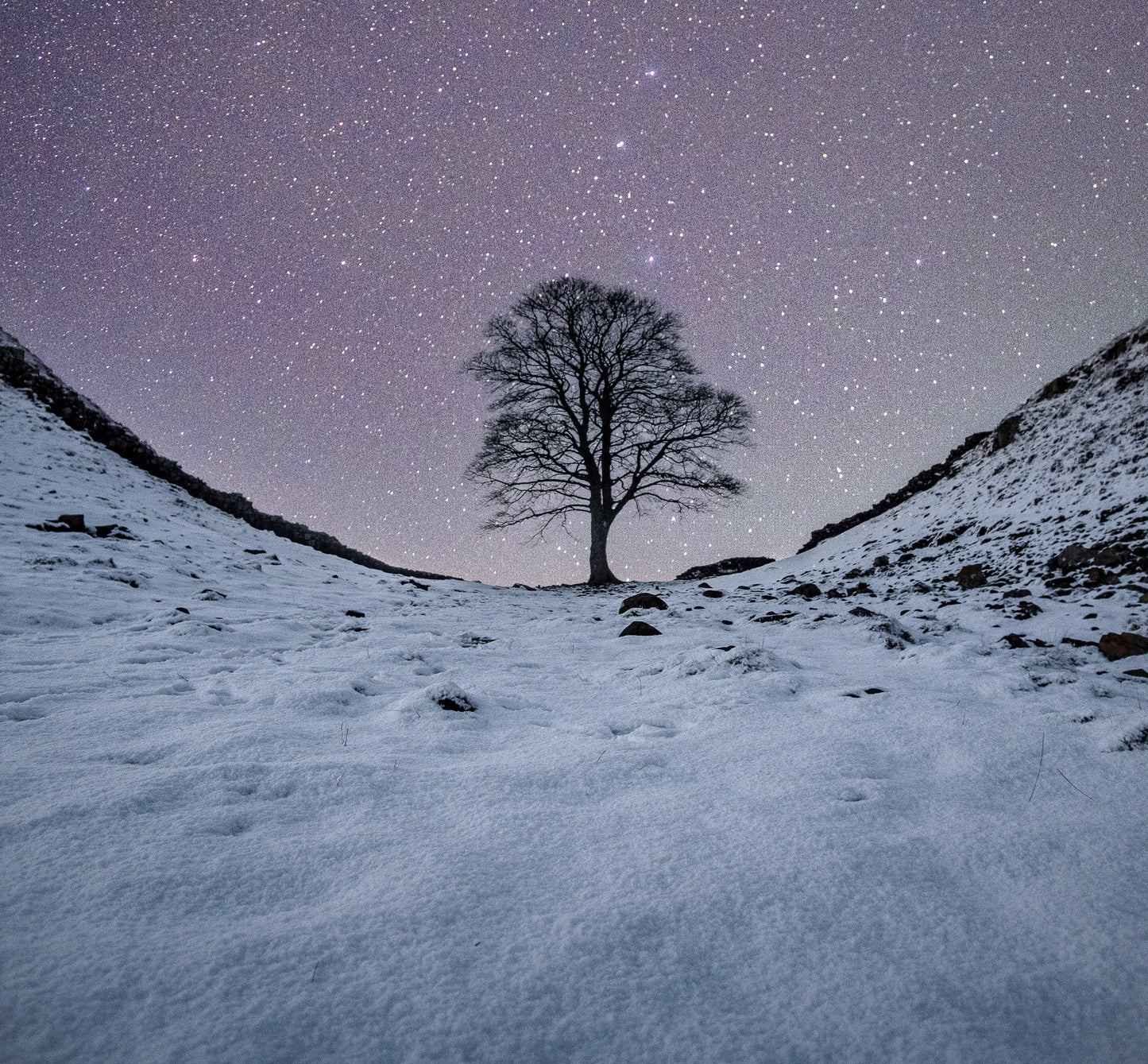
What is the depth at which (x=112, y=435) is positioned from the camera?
1273cm

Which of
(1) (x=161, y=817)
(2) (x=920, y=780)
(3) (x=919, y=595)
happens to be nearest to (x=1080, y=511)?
(3) (x=919, y=595)

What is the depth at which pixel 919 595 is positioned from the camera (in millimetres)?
6602

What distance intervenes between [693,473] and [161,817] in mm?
13198

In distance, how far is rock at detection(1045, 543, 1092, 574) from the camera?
18.7ft

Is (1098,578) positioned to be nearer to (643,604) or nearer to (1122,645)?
(1122,645)

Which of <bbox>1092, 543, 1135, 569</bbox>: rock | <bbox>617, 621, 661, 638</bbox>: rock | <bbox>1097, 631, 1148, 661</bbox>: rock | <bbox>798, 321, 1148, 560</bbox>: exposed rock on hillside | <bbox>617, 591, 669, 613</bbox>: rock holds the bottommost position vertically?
<bbox>617, 621, 661, 638</bbox>: rock

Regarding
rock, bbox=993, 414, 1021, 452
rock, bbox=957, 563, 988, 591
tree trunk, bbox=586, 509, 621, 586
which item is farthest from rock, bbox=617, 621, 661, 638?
rock, bbox=993, 414, 1021, 452

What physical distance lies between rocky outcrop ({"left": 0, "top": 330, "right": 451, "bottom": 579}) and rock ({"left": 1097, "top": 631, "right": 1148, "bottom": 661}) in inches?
471

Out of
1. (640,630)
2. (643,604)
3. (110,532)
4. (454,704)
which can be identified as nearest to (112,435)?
(110,532)

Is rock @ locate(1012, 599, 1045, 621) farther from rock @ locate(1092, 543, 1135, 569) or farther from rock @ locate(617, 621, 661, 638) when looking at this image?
rock @ locate(617, 621, 661, 638)

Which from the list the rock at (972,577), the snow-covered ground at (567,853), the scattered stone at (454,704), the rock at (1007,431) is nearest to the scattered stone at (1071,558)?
the rock at (972,577)

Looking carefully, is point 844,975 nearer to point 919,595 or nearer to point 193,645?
point 193,645

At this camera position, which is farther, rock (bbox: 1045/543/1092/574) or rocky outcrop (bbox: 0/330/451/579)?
rocky outcrop (bbox: 0/330/451/579)

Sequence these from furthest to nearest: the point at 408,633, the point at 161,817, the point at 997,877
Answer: the point at 408,633, the point at 161,817, the point at 997,877
